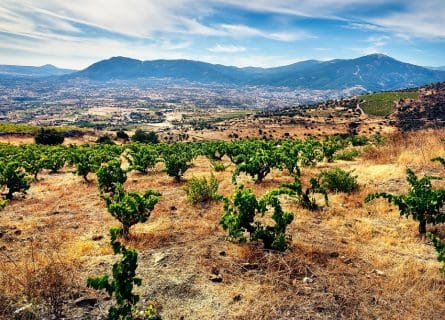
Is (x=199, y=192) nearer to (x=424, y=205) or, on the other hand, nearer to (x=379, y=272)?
(x=379, y=272)

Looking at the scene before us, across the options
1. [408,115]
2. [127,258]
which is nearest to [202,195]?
[127,258]

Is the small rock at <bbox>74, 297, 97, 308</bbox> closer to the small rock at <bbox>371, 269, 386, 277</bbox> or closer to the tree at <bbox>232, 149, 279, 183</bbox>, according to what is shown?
the small rock at <bbox>371, 269, 386, 277</bbox>

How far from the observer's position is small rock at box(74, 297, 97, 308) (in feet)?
23.7

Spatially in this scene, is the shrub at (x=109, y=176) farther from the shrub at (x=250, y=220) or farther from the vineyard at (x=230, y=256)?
the shrub at (x=250, y=220)

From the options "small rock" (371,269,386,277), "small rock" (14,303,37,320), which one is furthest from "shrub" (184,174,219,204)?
"small rock" (14,303,37,320)

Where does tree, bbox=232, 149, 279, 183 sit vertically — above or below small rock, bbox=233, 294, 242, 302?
above

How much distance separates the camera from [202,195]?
48.6ft

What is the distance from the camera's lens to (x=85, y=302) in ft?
24.0

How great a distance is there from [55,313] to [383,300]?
21.5 feet

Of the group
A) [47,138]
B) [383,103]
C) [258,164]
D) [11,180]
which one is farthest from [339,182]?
[383,103]

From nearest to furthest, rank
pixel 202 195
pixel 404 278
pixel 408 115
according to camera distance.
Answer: pixel 404 278 → pixel 202 195 → pixel 408 115

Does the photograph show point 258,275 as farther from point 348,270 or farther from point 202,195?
point 202,195

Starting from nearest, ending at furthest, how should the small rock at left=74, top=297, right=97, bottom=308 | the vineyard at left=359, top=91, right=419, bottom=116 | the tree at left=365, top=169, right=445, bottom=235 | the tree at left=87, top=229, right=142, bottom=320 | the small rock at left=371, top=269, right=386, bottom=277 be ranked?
the tree at left=87, top=229, right=142, bottom=320
the small rock at left=74, top=297, right=97, bottom=308
the small rock at left=371, top=269, right=386, bottom=277
the tree at left=365, top=169, right=445, bottom=235
the vineyard at left=359, top=91, right=419, bottom=116

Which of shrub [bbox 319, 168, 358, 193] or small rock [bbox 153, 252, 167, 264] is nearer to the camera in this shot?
small rock [bbox 153, 252, 167, 264]
